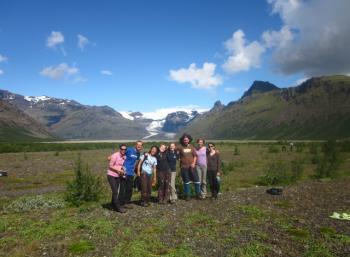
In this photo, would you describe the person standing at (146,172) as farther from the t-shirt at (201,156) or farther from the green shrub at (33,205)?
the green shrub at (33,205)

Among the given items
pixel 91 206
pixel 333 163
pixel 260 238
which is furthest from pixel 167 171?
pixel 333 163

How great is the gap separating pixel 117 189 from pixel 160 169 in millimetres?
2873

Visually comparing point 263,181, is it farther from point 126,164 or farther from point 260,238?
point 260,238

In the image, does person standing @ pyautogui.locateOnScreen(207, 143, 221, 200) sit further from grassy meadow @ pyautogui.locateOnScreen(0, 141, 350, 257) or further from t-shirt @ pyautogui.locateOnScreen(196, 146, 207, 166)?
grassy meadow @ pyautogui.locateOnScreen(0, 141, 350, 257)

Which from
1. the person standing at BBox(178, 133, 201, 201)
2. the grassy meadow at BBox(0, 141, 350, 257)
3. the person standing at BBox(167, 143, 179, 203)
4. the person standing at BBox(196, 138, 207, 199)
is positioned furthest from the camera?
the person standing at BBox(196, 138, 207, 199)

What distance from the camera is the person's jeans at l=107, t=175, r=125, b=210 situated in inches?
733

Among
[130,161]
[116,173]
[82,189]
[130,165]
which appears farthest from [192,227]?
[82,189]

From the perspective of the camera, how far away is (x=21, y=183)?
39.7 metres

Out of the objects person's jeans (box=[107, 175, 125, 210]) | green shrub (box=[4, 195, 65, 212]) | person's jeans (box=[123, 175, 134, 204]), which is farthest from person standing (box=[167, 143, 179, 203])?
green shrub (box=[4, 195, 65, 212])

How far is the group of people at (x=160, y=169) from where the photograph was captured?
745 inches

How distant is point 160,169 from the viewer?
68.4 ft

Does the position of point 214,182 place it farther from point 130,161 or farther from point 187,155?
point 130,161

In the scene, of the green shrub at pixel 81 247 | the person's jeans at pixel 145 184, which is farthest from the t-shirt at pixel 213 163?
the green shrub at pixel 81 247

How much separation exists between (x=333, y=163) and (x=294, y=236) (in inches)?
996
